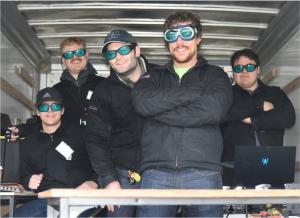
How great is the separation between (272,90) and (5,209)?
2.54 meters

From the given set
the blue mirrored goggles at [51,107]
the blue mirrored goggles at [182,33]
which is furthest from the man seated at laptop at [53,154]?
the blue mirrored goggles at [182,33]

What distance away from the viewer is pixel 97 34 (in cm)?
536

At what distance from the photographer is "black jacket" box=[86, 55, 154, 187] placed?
12.5ft

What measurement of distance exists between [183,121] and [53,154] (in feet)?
5.63

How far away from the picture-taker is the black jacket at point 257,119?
14.6 ft

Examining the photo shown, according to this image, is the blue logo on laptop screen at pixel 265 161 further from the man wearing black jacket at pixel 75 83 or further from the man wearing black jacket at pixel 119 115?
the man wearing black jacket at pixel 75 83

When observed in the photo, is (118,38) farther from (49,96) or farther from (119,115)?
(49,96)

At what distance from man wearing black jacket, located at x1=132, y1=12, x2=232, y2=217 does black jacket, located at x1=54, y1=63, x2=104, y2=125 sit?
1334 millimetres

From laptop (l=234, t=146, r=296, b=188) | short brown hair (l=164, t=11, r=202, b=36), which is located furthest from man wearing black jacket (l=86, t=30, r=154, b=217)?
laptop (l=234, t=146, r=296, b=188)

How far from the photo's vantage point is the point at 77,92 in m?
4.89

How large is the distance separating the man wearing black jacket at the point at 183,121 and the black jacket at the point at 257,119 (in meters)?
0.95

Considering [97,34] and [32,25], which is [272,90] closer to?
[97,34]

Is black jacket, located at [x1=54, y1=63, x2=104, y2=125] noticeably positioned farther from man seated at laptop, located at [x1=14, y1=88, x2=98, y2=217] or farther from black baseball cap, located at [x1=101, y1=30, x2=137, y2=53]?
black baseball cap, located at [x1=101, y1=30, x2=137, y2=53]

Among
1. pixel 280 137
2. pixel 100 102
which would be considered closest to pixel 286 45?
pixel 280 137
